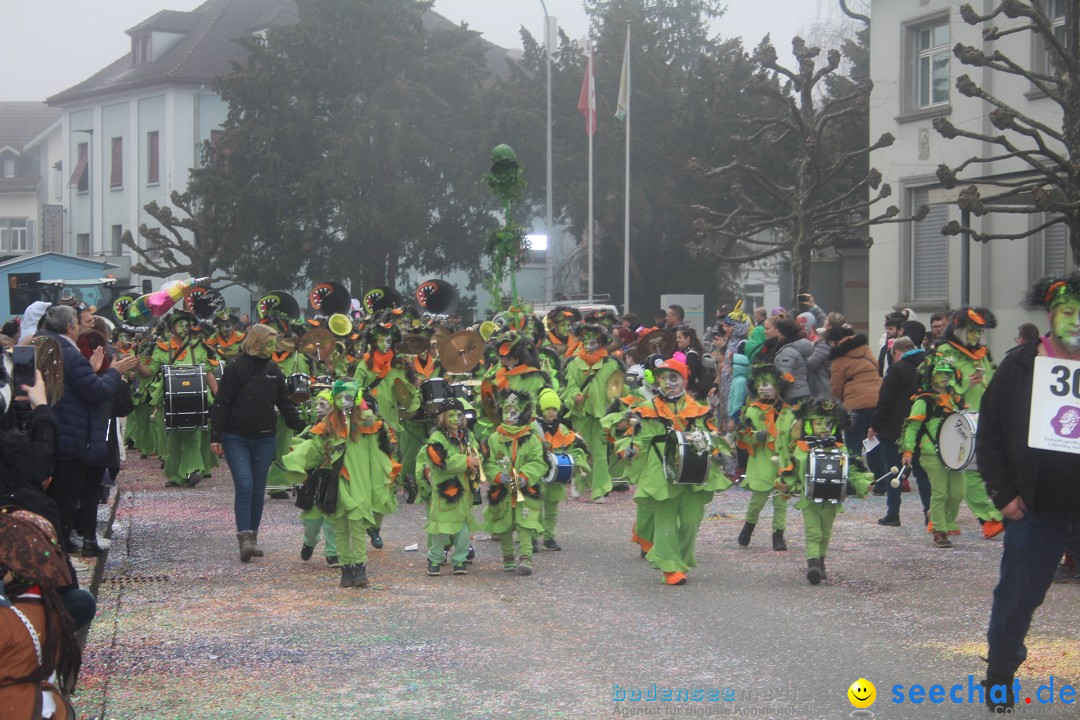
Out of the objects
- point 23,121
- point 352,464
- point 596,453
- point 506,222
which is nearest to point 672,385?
point 352,464

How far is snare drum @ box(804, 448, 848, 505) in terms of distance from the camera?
33.1ft

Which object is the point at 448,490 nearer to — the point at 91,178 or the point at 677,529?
the point at 677,529

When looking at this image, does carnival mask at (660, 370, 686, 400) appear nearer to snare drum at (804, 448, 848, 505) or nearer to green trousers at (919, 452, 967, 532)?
snare drum at (804, 448, 848, 505)

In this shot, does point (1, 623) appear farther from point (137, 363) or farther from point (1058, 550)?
point (137, 363)

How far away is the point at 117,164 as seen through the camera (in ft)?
191

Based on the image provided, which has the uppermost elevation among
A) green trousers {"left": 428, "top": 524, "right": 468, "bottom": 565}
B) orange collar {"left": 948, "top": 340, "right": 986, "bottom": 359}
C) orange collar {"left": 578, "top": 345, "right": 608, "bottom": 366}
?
orange collar {"left": 948, "top": 340, "right": 986, "bottom": 359}

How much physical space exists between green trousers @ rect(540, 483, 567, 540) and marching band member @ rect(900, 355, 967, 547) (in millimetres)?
2906

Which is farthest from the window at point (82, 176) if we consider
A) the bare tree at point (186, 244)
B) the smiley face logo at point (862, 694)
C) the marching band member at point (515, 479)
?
the smiley face logo at point (862, 694)

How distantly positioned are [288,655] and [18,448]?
2.36 meters

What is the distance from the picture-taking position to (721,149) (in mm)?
42094

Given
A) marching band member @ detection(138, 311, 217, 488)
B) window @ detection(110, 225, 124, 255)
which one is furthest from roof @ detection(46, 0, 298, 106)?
marching band member @ detection(138, 311, 217, 488)

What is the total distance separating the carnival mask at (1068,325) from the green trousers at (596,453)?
27.5ft

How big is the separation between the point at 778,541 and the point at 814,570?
1641mm

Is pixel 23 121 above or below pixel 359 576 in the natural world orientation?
above
